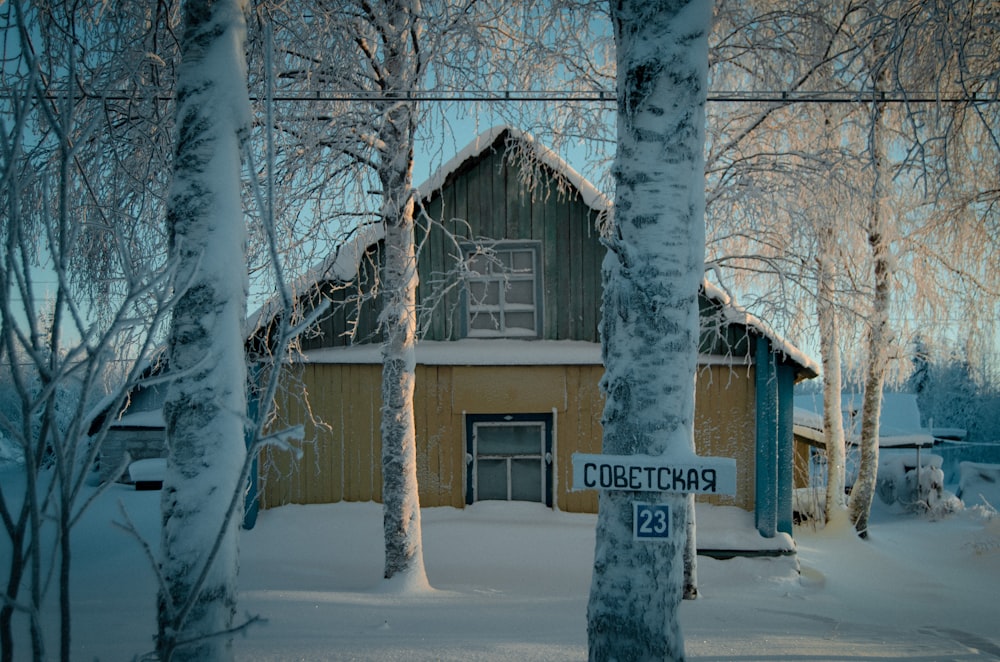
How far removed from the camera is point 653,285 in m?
3.28

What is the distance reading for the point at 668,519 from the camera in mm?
3133

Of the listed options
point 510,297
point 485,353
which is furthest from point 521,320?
point 485,353

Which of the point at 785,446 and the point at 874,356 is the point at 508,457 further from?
the point at 874,356

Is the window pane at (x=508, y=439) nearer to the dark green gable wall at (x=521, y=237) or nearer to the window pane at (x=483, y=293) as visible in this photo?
the dark green gable wall at (x=521, y=237)

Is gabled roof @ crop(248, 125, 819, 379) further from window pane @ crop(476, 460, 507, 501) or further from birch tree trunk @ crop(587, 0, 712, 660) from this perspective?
birch tree trunk @ crop(587, 0, 712, 660)

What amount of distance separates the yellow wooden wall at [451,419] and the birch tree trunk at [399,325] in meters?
3.22

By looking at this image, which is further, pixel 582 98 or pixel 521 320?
pixel 521 320

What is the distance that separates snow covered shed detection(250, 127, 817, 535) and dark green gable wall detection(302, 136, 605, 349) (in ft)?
0.06

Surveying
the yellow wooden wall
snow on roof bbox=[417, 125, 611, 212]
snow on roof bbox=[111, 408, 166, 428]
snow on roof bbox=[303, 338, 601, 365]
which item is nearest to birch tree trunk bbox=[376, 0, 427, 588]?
snow on roof bbox=[417, 125, 611, 212]

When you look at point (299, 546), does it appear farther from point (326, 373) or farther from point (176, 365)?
point (176, 365)

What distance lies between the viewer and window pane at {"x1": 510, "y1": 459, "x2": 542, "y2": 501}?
10.1 m

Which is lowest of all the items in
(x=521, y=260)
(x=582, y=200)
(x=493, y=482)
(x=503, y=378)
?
(x=493, y=482)

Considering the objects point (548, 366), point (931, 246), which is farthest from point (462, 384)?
point (931, 246)

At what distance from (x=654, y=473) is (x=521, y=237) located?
7449 mm
